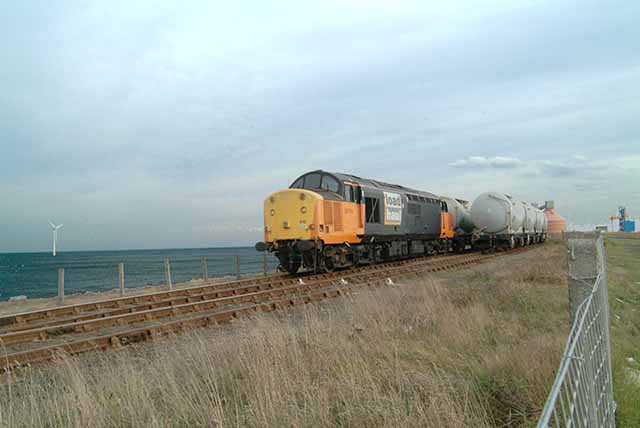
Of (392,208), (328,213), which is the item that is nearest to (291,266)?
(328,213)

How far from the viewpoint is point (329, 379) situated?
4535 millimetres

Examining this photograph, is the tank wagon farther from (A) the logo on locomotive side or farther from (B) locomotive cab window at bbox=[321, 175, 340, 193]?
(B) locomotive cab window at bbox=[321, 175, 340, 193]

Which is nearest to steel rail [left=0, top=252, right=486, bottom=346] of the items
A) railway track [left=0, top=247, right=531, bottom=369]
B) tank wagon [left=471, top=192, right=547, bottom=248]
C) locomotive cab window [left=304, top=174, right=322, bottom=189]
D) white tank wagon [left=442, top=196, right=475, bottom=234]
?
railway track [left=0, top=247, right=531, bottom=369]

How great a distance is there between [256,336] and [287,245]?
10.4 meters

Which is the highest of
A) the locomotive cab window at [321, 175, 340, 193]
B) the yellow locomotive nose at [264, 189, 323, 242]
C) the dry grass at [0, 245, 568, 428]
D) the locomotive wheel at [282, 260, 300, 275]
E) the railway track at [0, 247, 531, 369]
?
the locomotive cab window at [321, 175, 340, 193]

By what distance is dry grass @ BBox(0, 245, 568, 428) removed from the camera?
149 inches

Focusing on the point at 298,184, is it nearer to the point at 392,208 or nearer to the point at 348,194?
the point at 348,194

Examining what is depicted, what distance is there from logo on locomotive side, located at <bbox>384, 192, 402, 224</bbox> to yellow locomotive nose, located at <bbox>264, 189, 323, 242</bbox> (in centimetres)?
532

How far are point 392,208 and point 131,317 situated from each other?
13.8 metres

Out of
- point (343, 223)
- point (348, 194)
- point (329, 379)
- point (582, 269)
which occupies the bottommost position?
point (329, 379)

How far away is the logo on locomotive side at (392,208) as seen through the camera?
66.9ft

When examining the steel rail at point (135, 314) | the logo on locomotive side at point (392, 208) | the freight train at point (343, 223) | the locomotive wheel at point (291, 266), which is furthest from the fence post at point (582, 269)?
the logo on locomotive side at point (392, 208)

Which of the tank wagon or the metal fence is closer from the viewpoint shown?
the metal fence

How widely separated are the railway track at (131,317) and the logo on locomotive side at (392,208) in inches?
192
